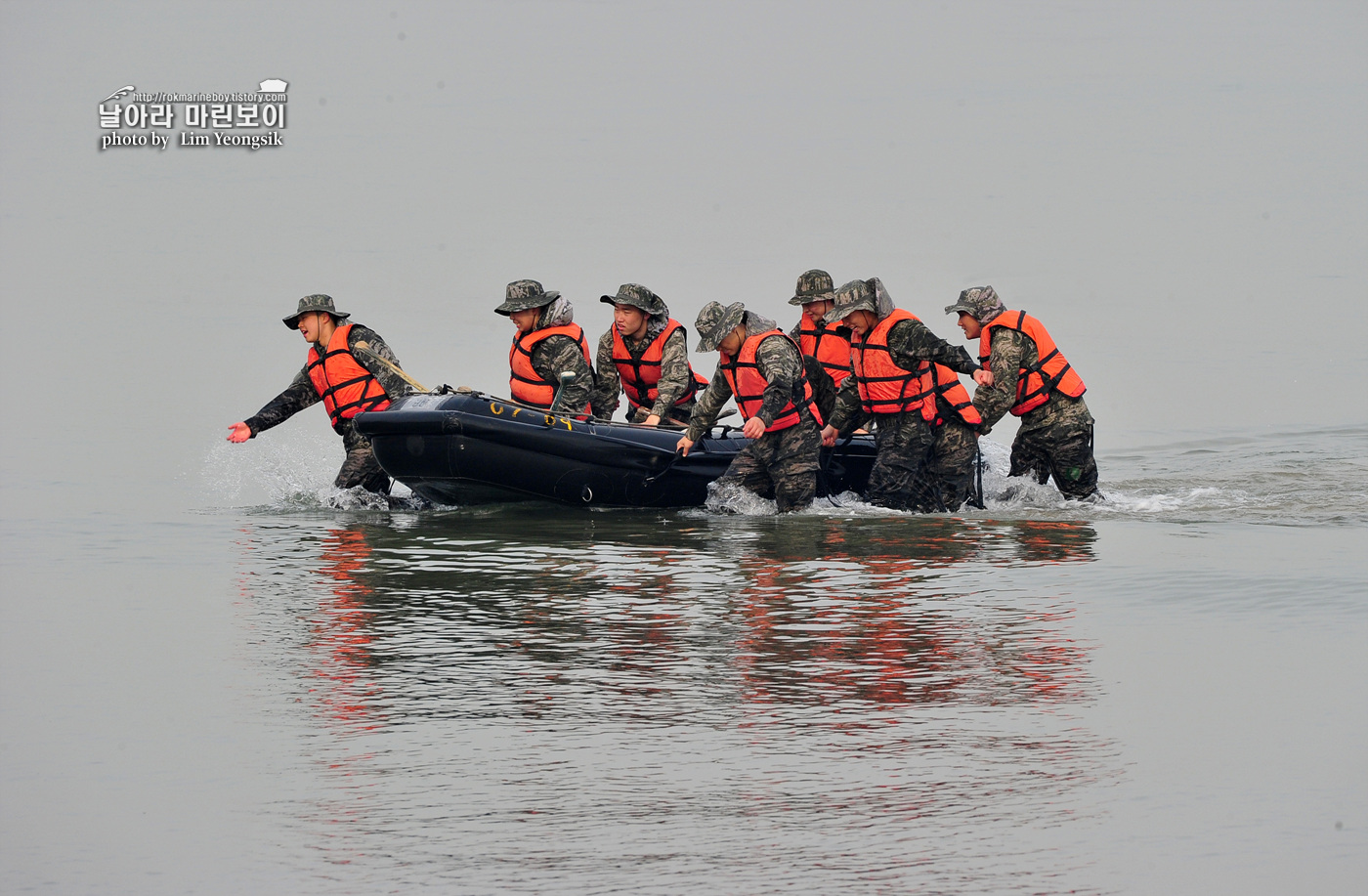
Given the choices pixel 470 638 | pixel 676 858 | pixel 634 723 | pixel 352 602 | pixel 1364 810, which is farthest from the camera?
pixel 352 602

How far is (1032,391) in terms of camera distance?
10.9 metres

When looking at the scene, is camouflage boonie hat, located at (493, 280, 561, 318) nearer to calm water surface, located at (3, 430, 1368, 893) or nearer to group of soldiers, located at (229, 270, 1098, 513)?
group of soldiers, located at (229, 270, 1098, 513)

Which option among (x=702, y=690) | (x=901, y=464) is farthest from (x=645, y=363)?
(x=702, y=690)

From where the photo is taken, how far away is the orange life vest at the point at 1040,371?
1080 centimetres

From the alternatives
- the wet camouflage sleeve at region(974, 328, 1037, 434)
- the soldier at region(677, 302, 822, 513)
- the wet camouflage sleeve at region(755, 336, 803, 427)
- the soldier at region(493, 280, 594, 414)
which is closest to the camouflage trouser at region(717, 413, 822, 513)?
the soldier at region(677, 302, 822, 513)

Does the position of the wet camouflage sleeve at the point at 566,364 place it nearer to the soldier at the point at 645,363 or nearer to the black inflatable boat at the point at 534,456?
the black inflatable boat at the point at 534,456

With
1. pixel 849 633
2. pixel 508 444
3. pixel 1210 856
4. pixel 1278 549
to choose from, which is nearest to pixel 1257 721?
pixel 1210 856

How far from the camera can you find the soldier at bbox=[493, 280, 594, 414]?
11031 millimetres

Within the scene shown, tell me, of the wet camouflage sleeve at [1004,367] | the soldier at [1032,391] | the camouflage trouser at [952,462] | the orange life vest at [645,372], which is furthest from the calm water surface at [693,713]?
the orange life vest at [645,372]

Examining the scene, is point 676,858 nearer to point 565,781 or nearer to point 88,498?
point 565,781

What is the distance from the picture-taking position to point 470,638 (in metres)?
7.07

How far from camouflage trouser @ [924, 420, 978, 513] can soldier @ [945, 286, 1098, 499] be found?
0.15 meters

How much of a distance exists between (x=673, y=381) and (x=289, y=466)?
2981mm

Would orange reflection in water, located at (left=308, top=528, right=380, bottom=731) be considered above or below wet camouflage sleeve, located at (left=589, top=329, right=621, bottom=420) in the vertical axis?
below
